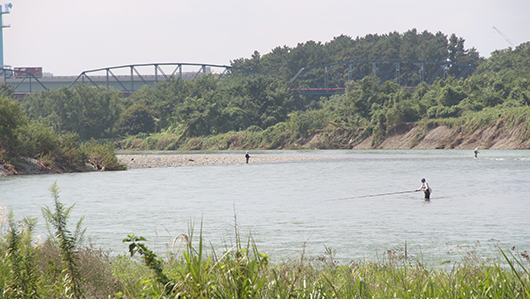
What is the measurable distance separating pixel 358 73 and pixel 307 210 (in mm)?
123838

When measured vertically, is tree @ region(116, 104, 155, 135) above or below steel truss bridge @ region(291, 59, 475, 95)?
below

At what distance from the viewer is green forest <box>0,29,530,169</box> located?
85.2 meters

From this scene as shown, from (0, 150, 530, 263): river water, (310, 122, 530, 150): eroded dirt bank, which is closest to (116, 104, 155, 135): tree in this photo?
(310, 122, 530, 150): eroded dirt bank

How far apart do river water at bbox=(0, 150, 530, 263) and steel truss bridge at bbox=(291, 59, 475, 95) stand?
96433 mm

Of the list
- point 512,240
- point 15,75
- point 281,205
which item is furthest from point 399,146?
point 15,75

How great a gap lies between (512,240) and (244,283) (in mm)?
10900

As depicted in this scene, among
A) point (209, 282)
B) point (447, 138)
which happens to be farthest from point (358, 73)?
point (209, 282)

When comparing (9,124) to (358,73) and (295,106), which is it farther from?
(358,73)

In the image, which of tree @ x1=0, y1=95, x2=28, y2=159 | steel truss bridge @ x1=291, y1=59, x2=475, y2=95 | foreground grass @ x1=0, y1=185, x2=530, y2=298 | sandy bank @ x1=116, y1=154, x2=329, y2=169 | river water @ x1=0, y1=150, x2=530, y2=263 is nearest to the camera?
foreground grass @ x1=0, y1=185, x2=530, y2=298

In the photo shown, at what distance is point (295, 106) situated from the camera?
127 metres

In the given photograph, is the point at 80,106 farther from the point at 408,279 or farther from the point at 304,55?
the point at 408,279

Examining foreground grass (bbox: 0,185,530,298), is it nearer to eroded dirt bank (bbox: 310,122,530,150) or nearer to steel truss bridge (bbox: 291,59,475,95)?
eroded dirt bank (bbox: 310,122,530,150)

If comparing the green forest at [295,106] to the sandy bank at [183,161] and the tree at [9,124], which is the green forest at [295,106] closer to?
the sandy bank at [183,161]

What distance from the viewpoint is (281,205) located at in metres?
22.9
